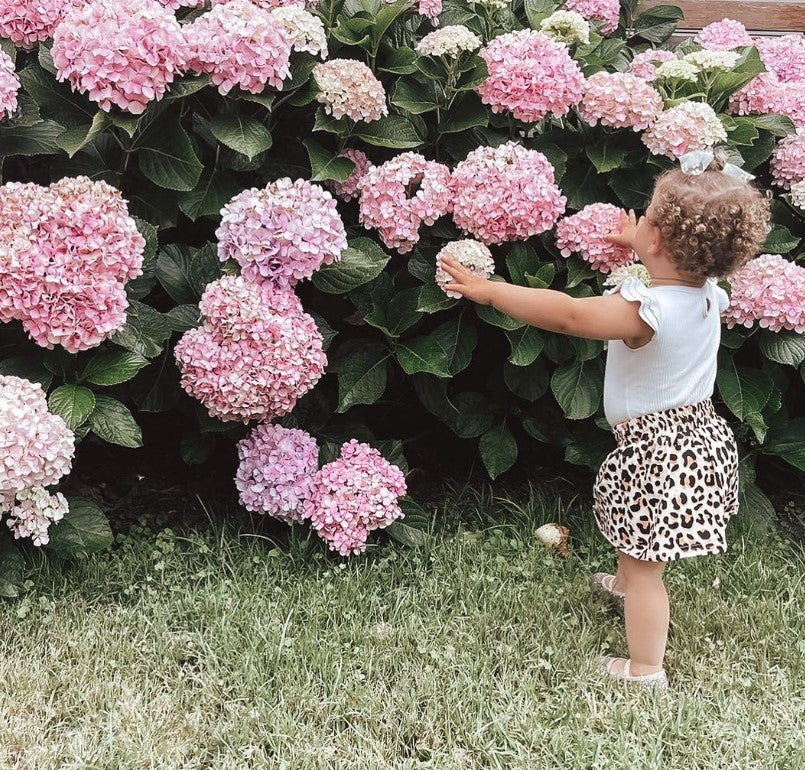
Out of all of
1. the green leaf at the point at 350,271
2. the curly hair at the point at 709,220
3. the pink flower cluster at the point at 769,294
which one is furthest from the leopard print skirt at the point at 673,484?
the green leaf at the point at 350,271

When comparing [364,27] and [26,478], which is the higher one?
[364,27]

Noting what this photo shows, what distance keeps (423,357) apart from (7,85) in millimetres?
1228

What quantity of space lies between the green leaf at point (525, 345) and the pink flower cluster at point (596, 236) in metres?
0.24

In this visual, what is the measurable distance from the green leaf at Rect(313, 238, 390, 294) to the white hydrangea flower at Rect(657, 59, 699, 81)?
104 centimetres

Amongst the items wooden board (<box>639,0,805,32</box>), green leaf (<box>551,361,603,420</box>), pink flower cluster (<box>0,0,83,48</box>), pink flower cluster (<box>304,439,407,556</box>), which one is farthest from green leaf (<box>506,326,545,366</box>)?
wooden board (<box>639,0,805,32</box>)

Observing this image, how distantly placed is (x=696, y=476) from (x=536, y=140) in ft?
3.98

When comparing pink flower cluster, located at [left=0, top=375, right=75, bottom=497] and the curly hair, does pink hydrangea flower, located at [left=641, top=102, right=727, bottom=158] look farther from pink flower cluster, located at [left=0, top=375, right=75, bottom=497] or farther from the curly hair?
pink flower cluster, located at [left=0, top=375, right=75, bottom=497]

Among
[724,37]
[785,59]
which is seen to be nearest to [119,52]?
[724,37]

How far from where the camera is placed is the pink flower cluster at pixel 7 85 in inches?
88.3

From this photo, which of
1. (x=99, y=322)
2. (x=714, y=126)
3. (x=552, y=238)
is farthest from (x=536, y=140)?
(x=99, y=322)

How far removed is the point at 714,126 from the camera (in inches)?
105

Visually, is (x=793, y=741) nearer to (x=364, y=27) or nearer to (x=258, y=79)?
(x=258, y=79)

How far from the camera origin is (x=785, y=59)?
130 inches

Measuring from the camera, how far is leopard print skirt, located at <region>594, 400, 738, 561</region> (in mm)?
2107
